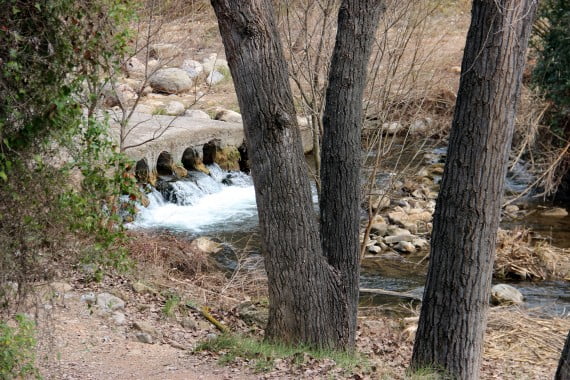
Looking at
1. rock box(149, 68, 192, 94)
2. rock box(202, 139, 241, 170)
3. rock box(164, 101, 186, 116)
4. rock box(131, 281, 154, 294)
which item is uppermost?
rock box(149, 68, 192, 94)

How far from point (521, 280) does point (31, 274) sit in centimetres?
815

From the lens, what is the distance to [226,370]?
18.8 ft

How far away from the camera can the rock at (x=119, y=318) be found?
7074mm

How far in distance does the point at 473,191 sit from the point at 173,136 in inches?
349

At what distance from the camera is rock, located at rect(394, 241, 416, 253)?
1217 centimetres

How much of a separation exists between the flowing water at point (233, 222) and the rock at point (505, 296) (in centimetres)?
18

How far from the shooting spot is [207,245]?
1137cm

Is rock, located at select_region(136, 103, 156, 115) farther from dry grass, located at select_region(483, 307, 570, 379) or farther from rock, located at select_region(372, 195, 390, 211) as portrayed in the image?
dry grass, located at select_region(483, 307, 570, 379)

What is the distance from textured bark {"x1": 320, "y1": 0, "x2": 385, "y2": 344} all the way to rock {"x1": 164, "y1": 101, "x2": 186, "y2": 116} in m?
10.1

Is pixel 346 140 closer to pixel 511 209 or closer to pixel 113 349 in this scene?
pixel 113 349

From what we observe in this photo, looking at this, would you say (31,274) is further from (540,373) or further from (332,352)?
(540,373)

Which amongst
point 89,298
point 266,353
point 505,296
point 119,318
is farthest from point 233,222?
point 266,353

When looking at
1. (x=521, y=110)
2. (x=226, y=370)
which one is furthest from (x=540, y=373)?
(x=521, y=110)

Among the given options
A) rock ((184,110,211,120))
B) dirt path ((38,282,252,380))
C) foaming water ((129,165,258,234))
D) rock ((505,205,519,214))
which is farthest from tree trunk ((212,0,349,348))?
rock ((184,110,211,120))
